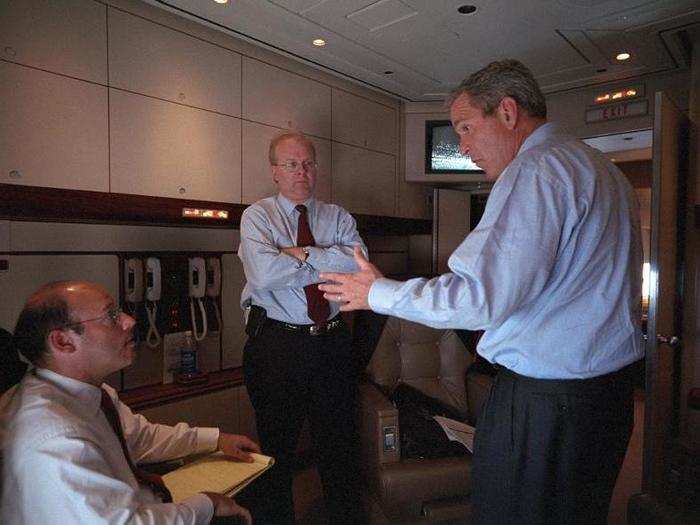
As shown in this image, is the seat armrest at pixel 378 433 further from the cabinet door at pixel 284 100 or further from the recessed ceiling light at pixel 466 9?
the recessed ceiling light at pixel 466 9

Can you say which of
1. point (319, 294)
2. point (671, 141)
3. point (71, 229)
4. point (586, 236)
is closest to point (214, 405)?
point (319, 294)

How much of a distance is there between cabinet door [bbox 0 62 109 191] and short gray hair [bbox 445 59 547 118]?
178 centimetres

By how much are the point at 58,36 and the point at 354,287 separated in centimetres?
187

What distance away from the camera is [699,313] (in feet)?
9.73

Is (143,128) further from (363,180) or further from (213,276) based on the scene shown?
(363,180)

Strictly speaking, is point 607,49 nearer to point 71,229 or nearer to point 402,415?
point 402,415

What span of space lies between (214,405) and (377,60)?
7.49 ft

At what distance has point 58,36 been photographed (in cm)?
207

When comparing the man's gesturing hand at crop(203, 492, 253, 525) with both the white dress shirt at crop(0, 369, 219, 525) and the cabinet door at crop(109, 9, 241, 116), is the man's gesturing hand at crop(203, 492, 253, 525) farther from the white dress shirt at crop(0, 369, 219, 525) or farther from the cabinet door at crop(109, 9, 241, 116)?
the cabinet door at crop(109, 9, 241, 116)

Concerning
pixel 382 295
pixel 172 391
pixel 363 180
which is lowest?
pixel 172 391

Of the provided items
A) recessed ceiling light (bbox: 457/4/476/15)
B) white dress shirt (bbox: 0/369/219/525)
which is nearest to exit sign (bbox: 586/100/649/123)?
recessed ceiling light (bbox: 457/4/476/15)

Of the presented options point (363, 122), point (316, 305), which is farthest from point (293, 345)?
point (363, 122)

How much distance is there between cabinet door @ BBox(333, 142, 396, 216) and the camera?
11.1 ft

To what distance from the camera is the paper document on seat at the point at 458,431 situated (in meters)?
2.07
